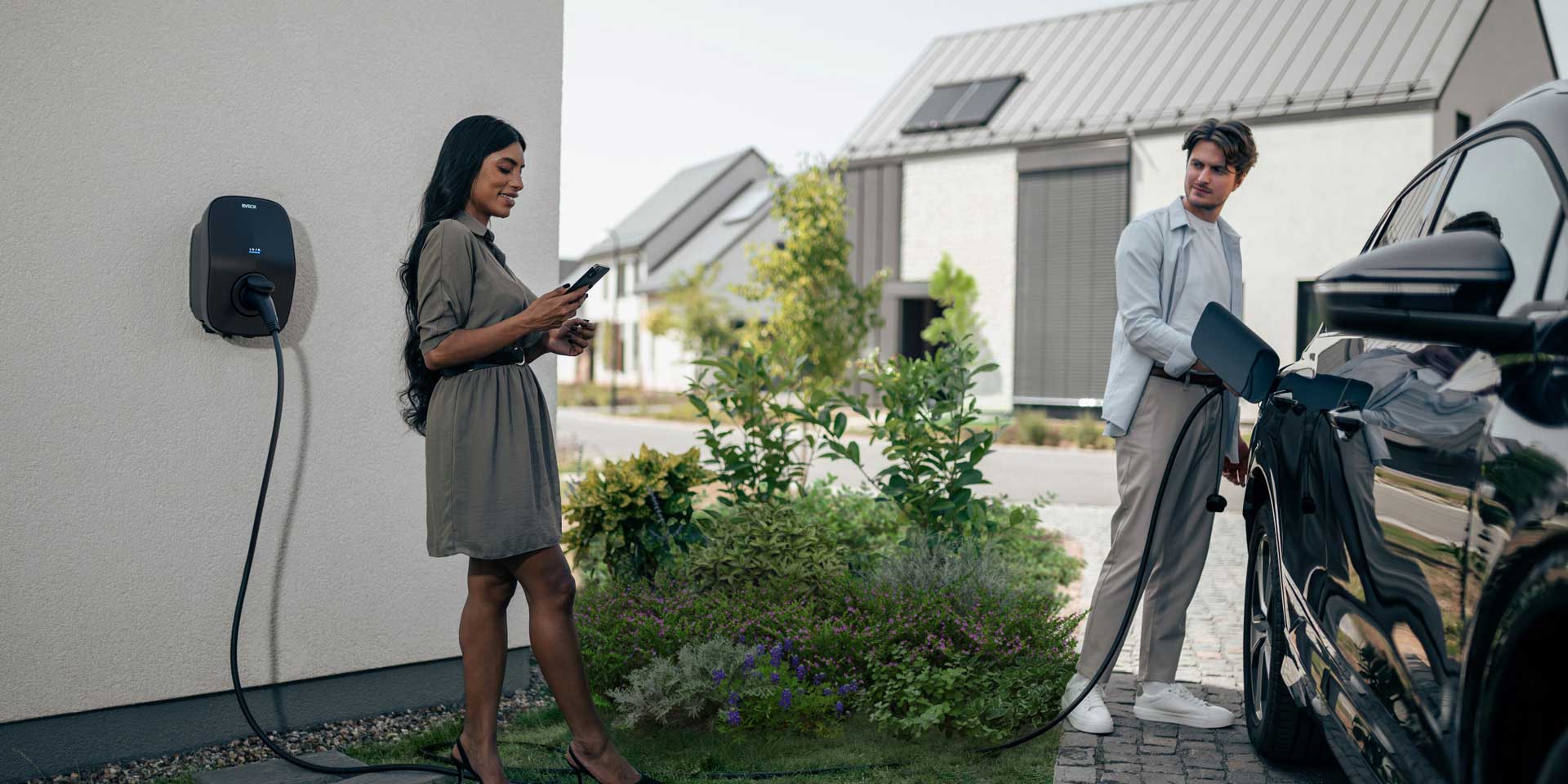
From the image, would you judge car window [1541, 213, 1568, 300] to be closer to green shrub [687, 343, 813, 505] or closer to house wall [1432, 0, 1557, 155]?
green shrub [687, 343, 813, 505]

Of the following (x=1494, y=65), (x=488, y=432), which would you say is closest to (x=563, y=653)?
(x=488, y=432)

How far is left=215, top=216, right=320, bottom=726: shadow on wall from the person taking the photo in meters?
4.13

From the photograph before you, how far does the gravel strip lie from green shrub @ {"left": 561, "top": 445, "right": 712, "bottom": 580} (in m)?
0.75

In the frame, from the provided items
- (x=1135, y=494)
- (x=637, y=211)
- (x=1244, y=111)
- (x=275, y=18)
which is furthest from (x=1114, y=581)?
(x=637, y=211)

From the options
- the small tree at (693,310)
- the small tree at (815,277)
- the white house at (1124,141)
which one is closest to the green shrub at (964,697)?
the white house at (1124,141)

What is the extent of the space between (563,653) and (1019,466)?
525 inches

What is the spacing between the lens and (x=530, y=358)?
11.5 feet

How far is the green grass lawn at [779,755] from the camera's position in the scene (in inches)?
150

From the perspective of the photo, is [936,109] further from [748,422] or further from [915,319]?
[748,422]

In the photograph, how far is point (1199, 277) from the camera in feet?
13.6

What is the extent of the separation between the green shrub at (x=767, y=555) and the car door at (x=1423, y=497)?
255 cm

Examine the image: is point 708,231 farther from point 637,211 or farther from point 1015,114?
point 1015,114

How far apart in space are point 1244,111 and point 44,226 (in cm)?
2119

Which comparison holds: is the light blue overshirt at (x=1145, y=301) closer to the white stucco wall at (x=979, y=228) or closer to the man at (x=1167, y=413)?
the man at (x=1167, y=413)
